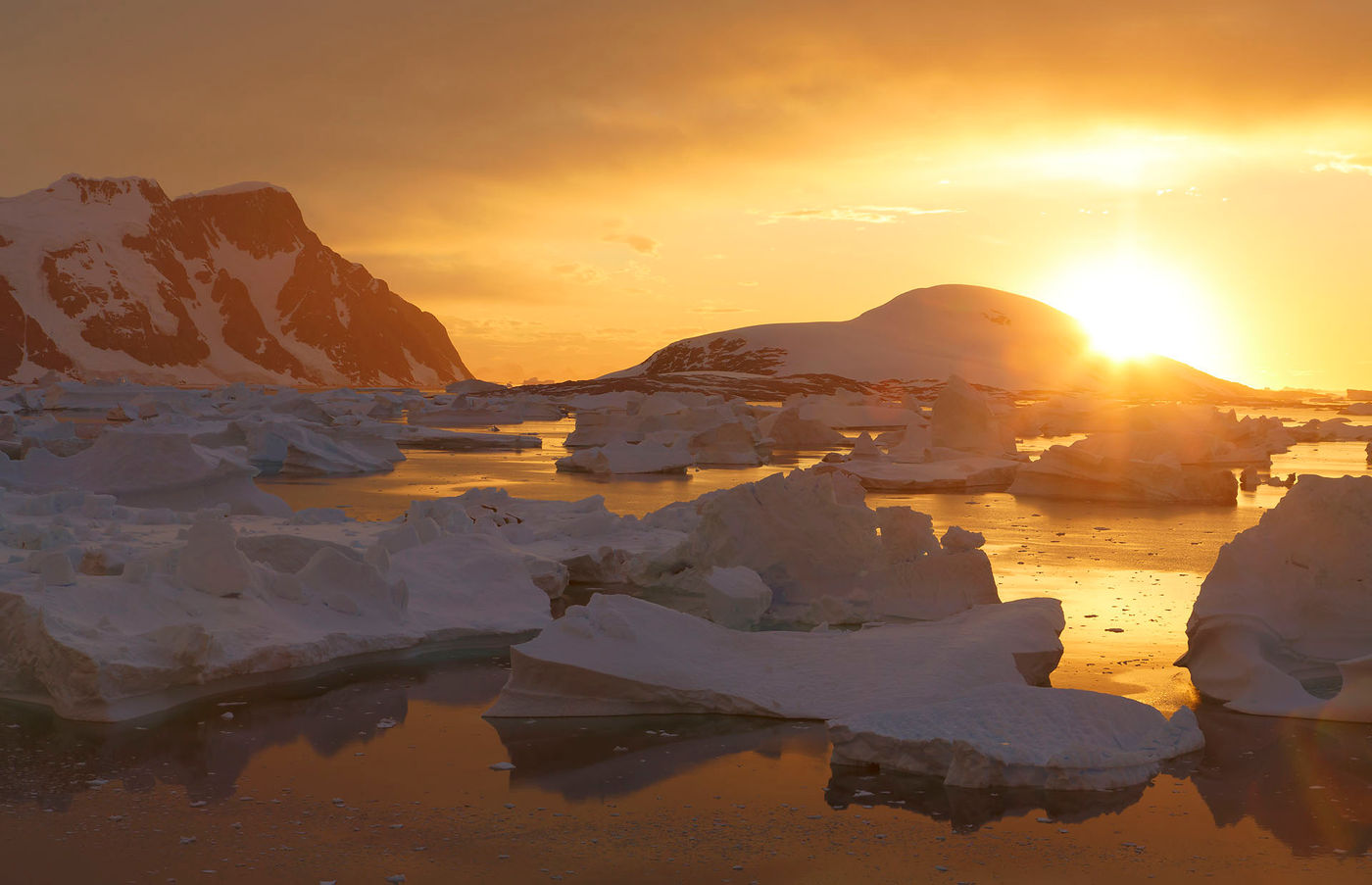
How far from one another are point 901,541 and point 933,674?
8.86ft

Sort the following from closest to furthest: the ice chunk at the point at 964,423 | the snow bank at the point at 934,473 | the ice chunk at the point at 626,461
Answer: the snow bank at the point at 934,473, the ice chunk at the point at 626,461, the ice chunk at the point at 964,423

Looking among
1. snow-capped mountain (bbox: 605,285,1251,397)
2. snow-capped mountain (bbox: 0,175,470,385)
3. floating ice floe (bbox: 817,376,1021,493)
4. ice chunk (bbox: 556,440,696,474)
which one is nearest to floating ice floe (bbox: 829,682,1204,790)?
floating ice floe (bbox: 817,376,1021,493)

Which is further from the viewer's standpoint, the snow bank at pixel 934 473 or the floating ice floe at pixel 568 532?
the snow bank at pixel 934 473

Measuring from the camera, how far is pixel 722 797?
4.55 meters

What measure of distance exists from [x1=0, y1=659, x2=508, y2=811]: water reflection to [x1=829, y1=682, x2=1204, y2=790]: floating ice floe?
2.10 metres

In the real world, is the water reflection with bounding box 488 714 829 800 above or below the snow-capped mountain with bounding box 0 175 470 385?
below

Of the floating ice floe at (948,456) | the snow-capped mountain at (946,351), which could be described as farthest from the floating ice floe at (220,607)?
the snow-capped mountain at (946,351)

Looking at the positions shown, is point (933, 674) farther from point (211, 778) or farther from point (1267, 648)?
point (211, 778)

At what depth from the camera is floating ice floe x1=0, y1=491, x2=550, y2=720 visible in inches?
219

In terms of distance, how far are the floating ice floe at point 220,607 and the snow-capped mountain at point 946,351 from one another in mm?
76966

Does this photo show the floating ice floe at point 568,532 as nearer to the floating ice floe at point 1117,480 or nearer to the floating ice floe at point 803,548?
the floating ice floe at point 803,548

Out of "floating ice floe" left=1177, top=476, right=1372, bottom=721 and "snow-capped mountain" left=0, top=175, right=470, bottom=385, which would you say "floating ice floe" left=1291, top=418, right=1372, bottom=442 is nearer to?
"floating ice floe" left=1177, top=476, right=1372, bottom=721

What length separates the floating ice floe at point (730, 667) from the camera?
5.59 meters

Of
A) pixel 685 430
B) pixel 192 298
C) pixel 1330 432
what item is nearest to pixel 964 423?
pixel 685 430
